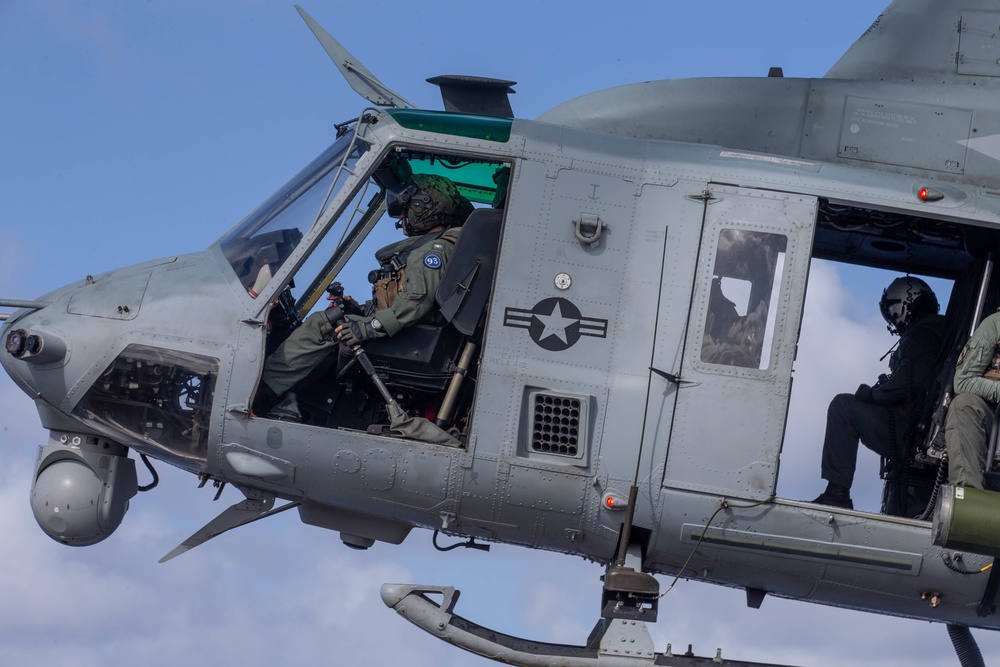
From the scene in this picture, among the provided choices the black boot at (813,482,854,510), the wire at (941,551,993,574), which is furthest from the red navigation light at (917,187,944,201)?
the wire at (941,551,993,574)

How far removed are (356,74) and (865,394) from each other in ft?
12.2

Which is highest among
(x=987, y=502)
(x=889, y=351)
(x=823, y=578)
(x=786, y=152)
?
(x=786, y=152)

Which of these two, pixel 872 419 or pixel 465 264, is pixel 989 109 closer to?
pixel 872 419

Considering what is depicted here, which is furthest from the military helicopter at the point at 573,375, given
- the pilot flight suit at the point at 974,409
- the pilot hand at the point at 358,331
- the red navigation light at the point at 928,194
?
the pilot flight suit at the point at 974,409

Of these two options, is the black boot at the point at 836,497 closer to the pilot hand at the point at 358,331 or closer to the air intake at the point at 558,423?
the air intake at the point at 558,423

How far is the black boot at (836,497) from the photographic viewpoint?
26.6ft

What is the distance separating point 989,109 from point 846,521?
2.69 m

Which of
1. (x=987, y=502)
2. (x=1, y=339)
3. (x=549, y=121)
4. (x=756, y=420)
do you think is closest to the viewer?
(x=987, y=502)

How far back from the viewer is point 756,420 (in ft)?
24.1

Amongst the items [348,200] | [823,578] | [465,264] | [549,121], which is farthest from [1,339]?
[823,578]

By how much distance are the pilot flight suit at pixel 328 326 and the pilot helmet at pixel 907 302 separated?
3.08 m

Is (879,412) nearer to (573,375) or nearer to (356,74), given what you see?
(573,375)

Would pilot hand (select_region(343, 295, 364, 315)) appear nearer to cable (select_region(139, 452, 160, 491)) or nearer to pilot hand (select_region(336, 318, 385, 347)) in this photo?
pilot hand (select_region(336, 318, 385, 347))

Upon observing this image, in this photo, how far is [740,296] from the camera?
750cm
